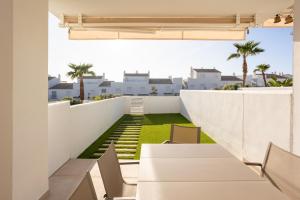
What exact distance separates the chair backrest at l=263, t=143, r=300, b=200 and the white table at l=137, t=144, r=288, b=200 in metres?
0.29

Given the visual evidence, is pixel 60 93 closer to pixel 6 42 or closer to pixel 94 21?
pixel 94 21

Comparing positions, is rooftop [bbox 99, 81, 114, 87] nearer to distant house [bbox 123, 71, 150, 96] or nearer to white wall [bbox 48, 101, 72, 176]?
distant house [bbox 123, 71, 150, 96]

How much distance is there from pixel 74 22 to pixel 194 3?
9.73 ft

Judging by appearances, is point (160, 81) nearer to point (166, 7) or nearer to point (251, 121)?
point (251, 121)

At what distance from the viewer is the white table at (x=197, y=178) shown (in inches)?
Answer: 84.3

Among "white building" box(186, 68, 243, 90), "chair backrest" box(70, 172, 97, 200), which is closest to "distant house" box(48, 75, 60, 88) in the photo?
"white building" box(186, 68, 243, 90)

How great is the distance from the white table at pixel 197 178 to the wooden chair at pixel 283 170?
290 mm

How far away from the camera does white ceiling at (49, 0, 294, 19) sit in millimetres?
5883

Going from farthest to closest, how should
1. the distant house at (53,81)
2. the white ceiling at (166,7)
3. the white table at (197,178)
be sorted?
the distant house at (53,81) → the white ceiling at (166,7) → the white table at (197,178)

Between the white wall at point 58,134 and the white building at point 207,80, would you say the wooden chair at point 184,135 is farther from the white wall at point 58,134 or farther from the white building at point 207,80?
the white building at point 207,80

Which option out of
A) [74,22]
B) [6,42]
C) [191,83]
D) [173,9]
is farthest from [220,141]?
[191,83]

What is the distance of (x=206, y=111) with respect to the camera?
11633mm

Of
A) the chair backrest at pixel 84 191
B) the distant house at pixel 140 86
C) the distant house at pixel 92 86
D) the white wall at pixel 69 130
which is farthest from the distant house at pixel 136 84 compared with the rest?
the chair backrest at pixel 84 191

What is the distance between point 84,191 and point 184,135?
3.11m
